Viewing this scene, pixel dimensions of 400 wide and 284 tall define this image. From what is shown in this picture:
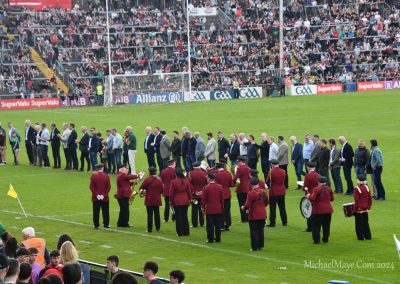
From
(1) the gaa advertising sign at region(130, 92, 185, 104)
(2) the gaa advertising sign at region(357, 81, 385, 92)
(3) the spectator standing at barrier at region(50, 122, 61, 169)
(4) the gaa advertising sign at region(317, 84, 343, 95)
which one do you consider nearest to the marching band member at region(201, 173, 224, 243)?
(3) the spectator standing at barrier at region(50, 122, 61, 169)

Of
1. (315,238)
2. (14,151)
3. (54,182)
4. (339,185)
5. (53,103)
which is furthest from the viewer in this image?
(53,103)

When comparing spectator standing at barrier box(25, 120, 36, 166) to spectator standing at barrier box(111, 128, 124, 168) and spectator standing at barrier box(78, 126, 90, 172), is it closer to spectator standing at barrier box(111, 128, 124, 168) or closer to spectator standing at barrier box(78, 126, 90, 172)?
spectator standing at barrier box(78, 126, 90, 172)

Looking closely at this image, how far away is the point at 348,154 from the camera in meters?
32.0

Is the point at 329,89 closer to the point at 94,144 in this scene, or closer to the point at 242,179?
the point at 94,144

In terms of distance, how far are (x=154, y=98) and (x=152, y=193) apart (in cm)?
4728

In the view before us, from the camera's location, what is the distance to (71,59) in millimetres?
80438

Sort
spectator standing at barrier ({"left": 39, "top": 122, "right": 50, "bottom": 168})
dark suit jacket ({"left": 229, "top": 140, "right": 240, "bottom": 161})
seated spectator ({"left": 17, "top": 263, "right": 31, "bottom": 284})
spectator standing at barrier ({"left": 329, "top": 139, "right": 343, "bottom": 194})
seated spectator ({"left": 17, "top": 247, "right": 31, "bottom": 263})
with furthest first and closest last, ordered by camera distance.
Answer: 1. spectator standing at barrier ({"left": 39, "top": 122, "right": 50, "bottom": 168})
2. dark suit jacket ({"left": 229, "top": 140, "right": 240, "bottom": 161})
3. spectator standing at barrier ({"left": 329, "top": 139, "right": 343, "bottom": 194})
4. seated spectator ({"left": 17, "top": 247, "right": 31, "bottom": 263})
5. seated spectator ({"left": 17, "top": 263, "right": 31, "bottom": 284})

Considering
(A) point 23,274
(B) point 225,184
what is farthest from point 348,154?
(A) point 23,274

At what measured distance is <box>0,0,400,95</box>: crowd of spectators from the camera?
7988cm

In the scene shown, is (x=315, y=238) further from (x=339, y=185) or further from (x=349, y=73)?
(x=349, y=73)

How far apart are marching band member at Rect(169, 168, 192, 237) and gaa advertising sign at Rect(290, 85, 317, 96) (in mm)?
52399

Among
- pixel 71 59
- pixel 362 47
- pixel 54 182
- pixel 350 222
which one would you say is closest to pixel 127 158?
pixel 54 182

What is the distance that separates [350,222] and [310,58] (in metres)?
57.4

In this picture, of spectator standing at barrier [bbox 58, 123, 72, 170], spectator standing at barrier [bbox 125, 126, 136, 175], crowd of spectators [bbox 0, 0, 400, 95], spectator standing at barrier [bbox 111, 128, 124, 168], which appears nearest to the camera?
spectator standing at barrier [bbox 125, 126, 136, 175]
